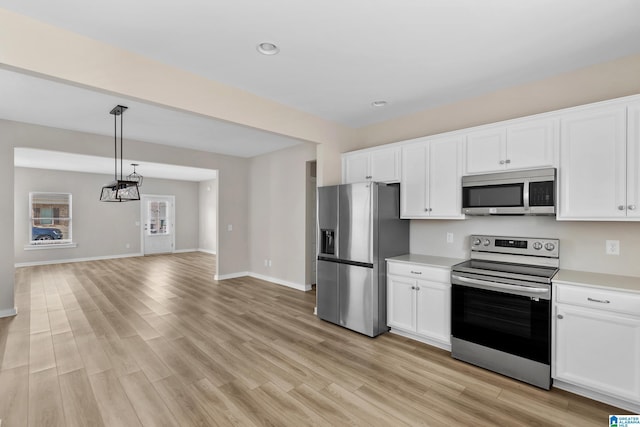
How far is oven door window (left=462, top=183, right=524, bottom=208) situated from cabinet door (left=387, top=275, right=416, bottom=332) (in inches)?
41.5

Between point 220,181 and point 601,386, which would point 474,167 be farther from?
point 220,181

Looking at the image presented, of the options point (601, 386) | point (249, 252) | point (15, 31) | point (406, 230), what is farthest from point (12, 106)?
point (601, 386)

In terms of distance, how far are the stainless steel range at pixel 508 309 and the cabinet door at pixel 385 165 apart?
1.31 m

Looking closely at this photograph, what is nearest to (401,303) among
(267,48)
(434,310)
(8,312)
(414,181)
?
(434,310)

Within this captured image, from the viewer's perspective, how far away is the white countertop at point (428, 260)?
3.07 m

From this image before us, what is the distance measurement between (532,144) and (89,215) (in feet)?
35.6

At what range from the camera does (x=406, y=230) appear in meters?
3.80

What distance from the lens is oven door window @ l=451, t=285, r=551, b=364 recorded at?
7.74 ft

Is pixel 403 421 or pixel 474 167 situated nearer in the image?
pixel 403 421

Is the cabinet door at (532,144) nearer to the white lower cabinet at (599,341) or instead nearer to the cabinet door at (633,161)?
the cabinet door at (633,161)

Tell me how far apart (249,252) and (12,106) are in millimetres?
4449

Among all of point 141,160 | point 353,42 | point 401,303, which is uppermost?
point 353,42

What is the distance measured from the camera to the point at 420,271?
3.16 metres

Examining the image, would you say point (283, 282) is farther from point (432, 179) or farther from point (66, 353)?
point (432, 179)
